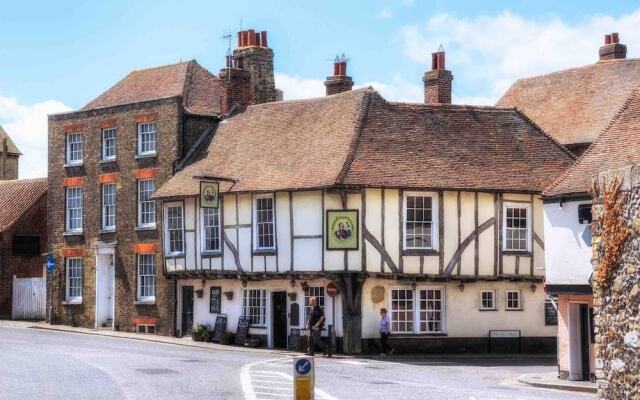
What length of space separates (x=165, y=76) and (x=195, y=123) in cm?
432

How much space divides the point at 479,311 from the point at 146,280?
43.5 feet

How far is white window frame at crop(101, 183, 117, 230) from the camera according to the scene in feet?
145

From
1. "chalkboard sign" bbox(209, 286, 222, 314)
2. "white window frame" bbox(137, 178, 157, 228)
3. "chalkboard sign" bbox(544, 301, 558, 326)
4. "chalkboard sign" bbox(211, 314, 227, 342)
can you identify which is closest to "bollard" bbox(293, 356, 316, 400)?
"chalkboard sign" bbox(211, 314, 227, 342)

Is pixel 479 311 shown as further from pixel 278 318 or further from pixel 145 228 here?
pixel 145 228

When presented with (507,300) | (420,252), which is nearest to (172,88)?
(420,252)

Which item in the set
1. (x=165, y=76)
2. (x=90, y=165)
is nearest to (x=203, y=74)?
(x=165, y=76)

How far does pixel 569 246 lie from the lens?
88.2 ft

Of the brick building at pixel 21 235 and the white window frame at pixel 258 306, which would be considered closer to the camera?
the white window frame at pixel 258 306

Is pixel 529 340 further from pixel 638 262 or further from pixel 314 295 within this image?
pixel 638 262

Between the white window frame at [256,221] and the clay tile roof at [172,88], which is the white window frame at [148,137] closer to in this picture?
the clay tile roof at [172,88]

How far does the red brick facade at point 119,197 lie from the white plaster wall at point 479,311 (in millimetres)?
9554

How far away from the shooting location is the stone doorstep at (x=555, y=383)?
2489 centimetres

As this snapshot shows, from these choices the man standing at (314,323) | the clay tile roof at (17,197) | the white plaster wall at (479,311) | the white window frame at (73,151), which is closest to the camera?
the man standing at (314,323)

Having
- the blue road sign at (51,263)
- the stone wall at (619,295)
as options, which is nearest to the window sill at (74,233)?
the blue road sign at (51,263)
